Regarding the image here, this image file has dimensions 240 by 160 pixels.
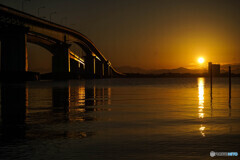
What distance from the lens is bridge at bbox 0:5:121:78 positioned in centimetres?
7694

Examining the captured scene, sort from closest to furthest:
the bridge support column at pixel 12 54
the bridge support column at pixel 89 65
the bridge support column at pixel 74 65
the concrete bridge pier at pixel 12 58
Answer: the concrete bridge pier at pixel 12 58 → the bridge support column at pixel 12 54 → the bridge support column at pixel 74 65 → the bridge support column at pixel 89 65

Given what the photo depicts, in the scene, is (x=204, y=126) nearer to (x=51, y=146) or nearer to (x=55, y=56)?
(x=51, y=146)

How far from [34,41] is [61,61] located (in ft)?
73.6

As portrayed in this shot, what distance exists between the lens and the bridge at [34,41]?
76938 mm

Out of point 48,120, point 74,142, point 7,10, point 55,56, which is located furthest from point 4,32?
point 74,142

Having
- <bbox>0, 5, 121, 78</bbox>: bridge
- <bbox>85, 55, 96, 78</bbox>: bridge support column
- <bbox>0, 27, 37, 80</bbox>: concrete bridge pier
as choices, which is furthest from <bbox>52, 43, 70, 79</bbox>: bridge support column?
<bbox>85, 55, 96, 78</bbox>: bridge support column

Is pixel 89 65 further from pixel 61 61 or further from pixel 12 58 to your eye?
pixel 12 58

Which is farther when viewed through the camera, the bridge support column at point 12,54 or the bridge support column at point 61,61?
the bridge support column at point 61,61

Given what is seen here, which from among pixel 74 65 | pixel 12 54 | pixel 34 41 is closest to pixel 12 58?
pixel 12 54

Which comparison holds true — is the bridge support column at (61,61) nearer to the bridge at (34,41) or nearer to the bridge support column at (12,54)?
the bridge at (34,41)

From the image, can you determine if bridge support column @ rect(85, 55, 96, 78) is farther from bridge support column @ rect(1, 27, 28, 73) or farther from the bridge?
bridge support column @ rect(1, 27, 28, 73)

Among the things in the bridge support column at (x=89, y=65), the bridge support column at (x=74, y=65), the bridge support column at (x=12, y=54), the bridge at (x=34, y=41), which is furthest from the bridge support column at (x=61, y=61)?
the bridge support column at (x=89, y=65)

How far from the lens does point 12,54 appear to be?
76.9m

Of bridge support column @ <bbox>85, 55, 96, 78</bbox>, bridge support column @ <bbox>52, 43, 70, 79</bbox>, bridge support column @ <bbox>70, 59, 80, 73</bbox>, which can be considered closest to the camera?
bridge support column @ <bbox>52, 43, 70, 79</bbox>
